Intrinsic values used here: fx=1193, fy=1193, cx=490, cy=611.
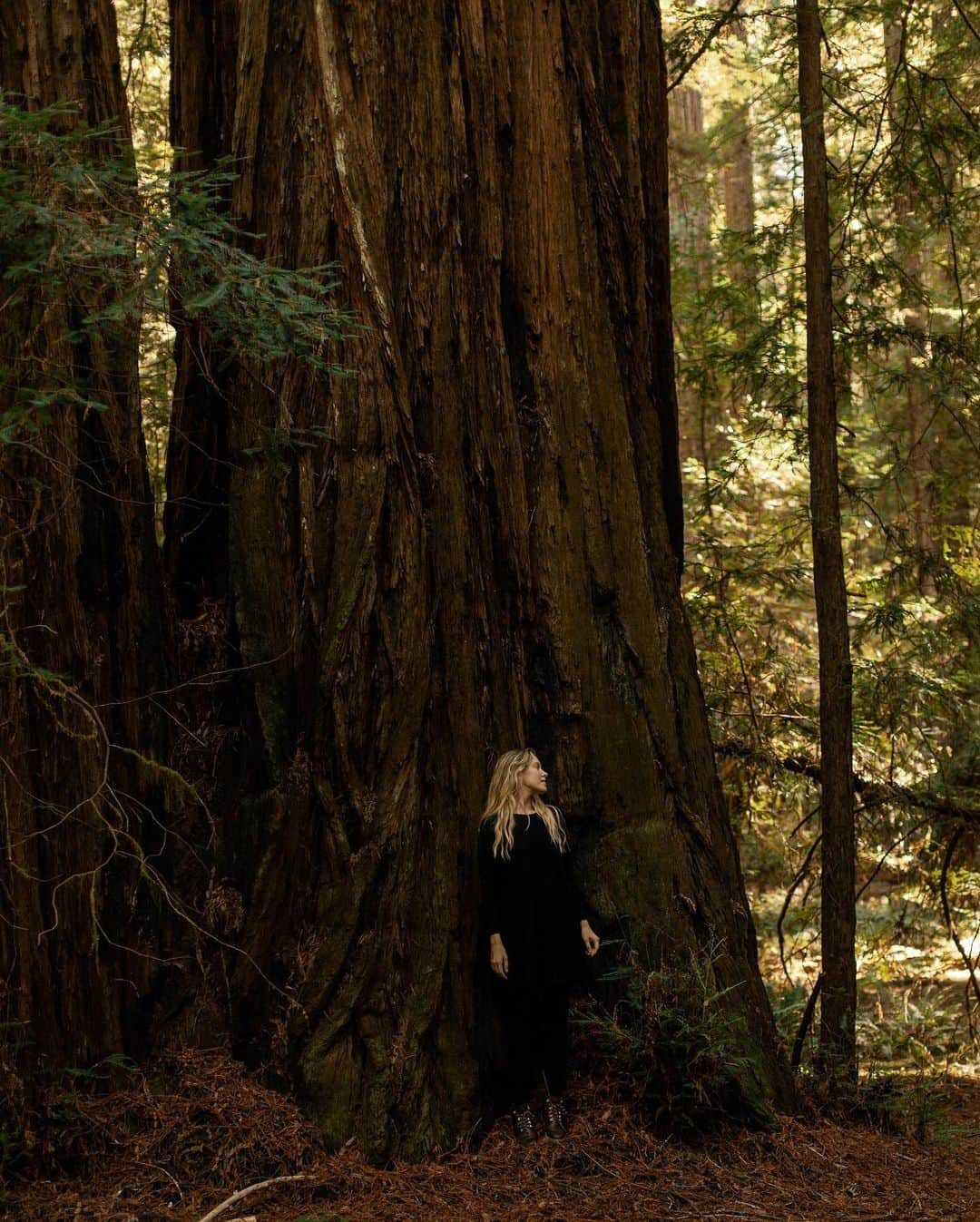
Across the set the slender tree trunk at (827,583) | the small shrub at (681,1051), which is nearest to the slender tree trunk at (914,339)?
the slender tree trunk at (827,583)

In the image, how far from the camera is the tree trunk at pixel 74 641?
4.74m

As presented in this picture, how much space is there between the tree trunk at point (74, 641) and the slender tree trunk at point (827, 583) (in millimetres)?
4450

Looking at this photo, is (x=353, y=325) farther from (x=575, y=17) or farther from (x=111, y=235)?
(x=575, y=17)

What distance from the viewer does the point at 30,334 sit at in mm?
4418

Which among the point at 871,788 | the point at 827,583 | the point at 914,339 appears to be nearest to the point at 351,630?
the point at 827,583

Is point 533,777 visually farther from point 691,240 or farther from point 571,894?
point 691,240

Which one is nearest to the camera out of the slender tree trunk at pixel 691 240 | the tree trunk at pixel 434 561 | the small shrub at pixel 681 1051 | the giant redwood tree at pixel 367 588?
the giant redwood tree at pixel 367 588

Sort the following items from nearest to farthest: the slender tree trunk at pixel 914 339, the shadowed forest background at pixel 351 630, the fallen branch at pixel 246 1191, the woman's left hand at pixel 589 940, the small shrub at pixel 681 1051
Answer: the fallen branch at pixel 246 1191 → the shadowed forest background at pixel 351 630 → the small shrub at pixel 681 1051 → the woman's left hand at pixel 589 940 → the slender tree trunk at pixel 914 339

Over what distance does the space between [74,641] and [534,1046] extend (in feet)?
9.26

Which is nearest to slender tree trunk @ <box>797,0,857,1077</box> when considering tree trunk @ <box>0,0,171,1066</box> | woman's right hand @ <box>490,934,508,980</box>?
woman's right hand @ <box>490,934,508,980</box>

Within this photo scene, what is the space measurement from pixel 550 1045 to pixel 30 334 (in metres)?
3.87

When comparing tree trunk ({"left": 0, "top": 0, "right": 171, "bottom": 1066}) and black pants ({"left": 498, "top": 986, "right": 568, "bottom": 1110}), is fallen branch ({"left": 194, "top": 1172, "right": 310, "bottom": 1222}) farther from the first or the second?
black pants ({"left": 498, "top": 986, "right": 568, "bottom": 1110})

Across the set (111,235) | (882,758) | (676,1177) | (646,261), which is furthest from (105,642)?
(882,758)

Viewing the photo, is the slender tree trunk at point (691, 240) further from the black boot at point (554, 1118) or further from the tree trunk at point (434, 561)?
the black boot at point (554, 1118)
